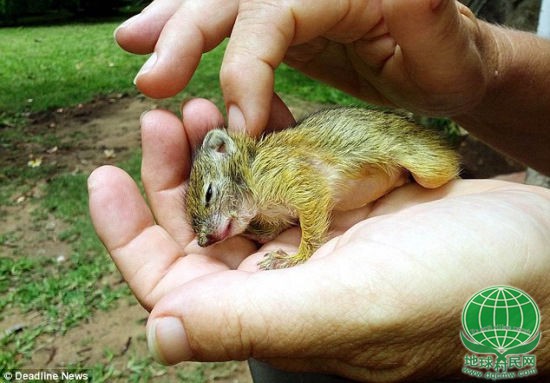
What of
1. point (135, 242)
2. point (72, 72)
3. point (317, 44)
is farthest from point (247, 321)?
point (72, 72)

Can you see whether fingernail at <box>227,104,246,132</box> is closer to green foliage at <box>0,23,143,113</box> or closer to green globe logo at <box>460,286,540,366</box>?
green globe logo at <box>460,286,540,366</box>

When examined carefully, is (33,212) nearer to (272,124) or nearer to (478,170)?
(272,124)

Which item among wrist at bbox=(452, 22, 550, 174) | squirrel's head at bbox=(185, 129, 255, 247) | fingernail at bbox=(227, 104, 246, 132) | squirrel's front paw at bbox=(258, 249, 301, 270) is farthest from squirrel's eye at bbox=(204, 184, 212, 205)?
wrist at bbox=(452, 22, 550, 174)

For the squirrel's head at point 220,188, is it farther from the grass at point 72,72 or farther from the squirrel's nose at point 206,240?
the grass at point 72,72

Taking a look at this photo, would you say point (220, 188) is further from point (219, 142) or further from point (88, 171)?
point (88, 171)

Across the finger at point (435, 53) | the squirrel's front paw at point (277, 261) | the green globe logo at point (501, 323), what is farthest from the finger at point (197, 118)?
the green globe logo at point (501, 323)

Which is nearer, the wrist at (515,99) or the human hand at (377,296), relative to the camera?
the human hand at (377,296)

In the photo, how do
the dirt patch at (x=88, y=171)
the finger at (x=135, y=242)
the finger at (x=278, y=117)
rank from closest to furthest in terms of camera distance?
the finger at (x=135, y=242), the finger at (x=278, y=117), the dirt patch at (x=88, y=171)
